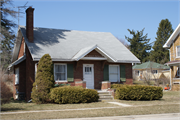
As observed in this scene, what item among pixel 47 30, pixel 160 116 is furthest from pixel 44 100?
pixel 47 30

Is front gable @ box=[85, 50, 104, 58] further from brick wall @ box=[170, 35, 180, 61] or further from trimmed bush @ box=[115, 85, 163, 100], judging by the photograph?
brick wall @ box=[170, 35, 180, 61]

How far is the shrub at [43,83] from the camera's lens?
15.6 m

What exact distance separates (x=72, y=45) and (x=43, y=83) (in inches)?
286

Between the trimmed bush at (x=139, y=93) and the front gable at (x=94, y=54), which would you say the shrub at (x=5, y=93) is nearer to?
the trimmed bush at (x=139, y=93)

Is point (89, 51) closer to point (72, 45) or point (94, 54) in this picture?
point (94, 54)

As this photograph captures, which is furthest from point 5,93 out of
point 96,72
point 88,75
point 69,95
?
point 96,72

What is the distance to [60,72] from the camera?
19.8 m

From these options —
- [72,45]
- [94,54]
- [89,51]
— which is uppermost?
[72,45]

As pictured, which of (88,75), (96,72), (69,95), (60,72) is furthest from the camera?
(96,72)

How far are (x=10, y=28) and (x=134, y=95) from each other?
43.4 feet

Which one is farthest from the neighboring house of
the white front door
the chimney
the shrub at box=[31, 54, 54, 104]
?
the shrub at box=[31, 54, 54, 104]

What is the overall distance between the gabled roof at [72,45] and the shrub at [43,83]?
2.29 metres

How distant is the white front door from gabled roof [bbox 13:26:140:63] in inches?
64.1

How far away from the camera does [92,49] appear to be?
63.5 feet
